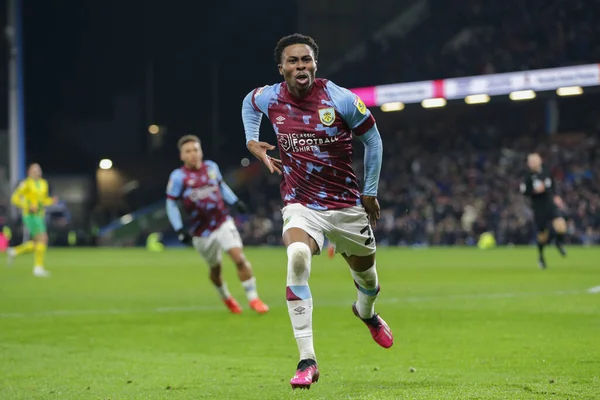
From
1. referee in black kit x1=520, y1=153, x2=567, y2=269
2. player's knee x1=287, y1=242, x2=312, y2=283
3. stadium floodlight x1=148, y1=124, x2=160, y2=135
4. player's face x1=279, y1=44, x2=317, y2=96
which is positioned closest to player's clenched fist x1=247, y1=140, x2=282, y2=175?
player's face x1=279, y1=44, x2=317, y2=96

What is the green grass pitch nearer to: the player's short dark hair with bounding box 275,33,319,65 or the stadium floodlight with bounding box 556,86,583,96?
the player's short dark hair with bounding box 275,33,319,65

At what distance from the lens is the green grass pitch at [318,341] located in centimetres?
686

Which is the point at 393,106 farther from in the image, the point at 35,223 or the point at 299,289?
the point at 299,289

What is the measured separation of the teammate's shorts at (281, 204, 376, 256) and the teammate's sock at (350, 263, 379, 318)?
1.37 ft

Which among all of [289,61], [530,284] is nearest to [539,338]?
[289,61]

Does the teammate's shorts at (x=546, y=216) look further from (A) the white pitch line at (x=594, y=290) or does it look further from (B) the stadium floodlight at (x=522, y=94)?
(B) the stadium floodlight at (x=522, y=94)

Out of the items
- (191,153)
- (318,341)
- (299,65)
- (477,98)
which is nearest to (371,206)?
(299,65)

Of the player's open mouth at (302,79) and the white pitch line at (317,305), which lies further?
the white pitch line at (317,305)

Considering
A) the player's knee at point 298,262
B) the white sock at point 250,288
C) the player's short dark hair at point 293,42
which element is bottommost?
the white sock at point 250,288

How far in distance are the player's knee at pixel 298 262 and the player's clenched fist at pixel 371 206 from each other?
0.61 m

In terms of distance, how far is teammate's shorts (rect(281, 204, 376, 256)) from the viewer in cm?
709

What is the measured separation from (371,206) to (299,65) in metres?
1.12

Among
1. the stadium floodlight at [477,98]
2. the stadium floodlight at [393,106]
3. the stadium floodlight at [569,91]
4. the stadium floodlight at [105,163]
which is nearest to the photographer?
the stadium floodlight at [569,91]

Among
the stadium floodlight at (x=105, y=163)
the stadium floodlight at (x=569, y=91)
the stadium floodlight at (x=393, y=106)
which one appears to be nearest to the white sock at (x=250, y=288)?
the stadium floodlight at (x=569, y=91)
